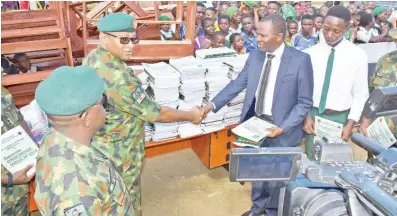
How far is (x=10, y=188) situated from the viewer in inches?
88.8

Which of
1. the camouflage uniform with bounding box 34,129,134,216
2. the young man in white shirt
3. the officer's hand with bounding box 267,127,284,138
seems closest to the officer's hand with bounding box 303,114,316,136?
the young man in white shirt

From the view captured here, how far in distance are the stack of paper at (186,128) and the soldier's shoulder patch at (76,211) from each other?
2.33 m

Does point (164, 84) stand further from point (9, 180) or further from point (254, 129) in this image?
point (9, 180)

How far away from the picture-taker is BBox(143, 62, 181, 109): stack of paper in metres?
3.57

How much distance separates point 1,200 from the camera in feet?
7.20


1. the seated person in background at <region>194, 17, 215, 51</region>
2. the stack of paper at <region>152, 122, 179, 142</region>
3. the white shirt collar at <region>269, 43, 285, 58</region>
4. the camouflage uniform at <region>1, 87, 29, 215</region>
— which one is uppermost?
the white shirt collar at <region>269, 43, 285, 58</region>

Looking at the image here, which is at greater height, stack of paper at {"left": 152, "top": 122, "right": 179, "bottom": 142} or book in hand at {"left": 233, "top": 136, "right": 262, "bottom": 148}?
book in hand at {"left": 233, "top": 136, "right": 262, "bottom": 148}

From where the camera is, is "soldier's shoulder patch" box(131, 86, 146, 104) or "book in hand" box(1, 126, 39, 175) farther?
"soldier's shoulder patch" box(131, 86, 146, 104)

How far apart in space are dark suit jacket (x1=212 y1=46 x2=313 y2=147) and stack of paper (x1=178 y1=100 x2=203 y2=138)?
751 mm

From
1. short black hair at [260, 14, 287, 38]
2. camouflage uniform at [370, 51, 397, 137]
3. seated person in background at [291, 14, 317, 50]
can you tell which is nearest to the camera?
short black hair at [260, 14, 287, 38]

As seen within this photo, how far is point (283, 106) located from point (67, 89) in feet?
6.53

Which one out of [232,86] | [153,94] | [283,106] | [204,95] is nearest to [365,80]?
[283,106]

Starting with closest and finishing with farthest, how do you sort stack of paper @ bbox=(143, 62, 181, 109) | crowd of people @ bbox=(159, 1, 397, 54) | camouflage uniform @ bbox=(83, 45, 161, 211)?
1. camouflage uniform @ bbox=(83, 45, 161, 211)
2. stack of paper @ bbox=(143, 62, 181, 109)
3. crowd of people @ bbox=(159, 1, 397, 54)

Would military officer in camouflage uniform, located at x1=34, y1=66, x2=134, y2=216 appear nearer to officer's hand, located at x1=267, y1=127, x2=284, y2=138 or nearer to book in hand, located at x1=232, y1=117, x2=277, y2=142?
book in hand, located at x1=232, y1=117, x2=277, y2=142
